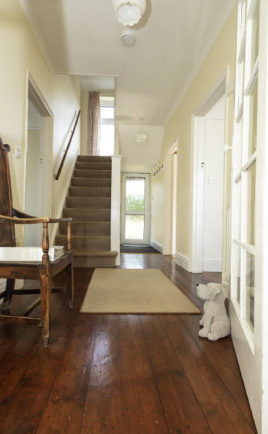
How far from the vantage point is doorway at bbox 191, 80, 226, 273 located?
10.6ft

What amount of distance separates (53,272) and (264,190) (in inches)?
40.0

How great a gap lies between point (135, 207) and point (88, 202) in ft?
8.89

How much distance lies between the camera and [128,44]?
2.82m

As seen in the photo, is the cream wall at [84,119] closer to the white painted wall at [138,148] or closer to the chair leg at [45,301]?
the white painted wall at [138,148]

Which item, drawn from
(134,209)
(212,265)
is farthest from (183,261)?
(134,209)

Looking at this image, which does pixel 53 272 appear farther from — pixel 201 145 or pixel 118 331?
pixel 201 145

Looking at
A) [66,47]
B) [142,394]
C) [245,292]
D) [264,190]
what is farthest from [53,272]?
[66,47]

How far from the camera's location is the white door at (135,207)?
277 inches

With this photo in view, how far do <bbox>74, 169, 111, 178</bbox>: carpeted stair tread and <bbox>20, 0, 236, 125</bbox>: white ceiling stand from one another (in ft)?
5.13

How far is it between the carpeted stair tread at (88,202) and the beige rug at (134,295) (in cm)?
168

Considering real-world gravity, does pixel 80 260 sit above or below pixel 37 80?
below

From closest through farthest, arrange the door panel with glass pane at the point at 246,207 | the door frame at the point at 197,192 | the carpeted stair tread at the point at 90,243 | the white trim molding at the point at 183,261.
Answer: the door panel with glass pane at the point at 246,207 → the door frame at the point at 197,192 → the white trim molding at the point at 183,261 → the carpeted stair tread at the point at 90,243

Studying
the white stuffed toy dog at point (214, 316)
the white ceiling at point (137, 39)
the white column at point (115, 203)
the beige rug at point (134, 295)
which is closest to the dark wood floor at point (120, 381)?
the white stuffed toy dog at point (214, 316)

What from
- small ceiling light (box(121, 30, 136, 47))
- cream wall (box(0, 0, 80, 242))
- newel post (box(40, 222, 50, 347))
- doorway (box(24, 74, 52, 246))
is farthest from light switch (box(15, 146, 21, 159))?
small ceiling light (box(121, 30, 136, 47))
